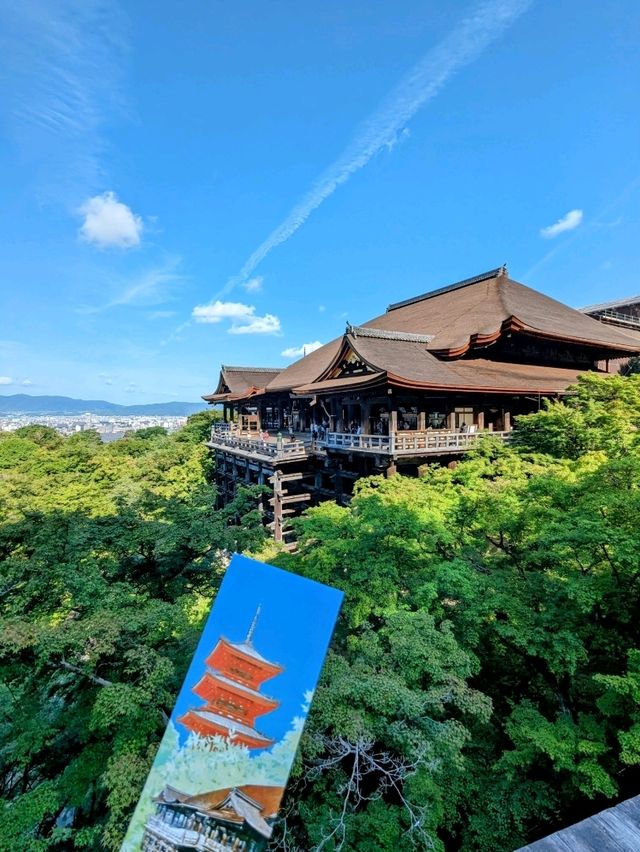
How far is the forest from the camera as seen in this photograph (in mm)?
4055

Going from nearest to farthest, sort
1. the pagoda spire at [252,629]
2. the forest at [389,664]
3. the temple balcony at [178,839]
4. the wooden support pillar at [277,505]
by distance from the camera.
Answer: the temple balcony at [178,839] → the pagoda spire at [252,629] → the forest at [389,664] → the wooden support pillar at [277,505]

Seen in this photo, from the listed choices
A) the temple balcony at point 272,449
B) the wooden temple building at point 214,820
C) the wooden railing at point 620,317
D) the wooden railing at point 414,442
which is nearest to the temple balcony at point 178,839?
the wooden temple building at point 214,820

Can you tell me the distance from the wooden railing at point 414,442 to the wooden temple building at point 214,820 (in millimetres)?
10653

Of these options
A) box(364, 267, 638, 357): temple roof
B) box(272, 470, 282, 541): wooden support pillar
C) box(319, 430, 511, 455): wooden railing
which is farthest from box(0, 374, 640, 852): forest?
box(364, 267, 638, 357): temple roof

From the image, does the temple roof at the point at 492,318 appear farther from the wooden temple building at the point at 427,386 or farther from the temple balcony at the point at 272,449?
the temple balcony at the point at 272,449

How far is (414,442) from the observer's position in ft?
44.4

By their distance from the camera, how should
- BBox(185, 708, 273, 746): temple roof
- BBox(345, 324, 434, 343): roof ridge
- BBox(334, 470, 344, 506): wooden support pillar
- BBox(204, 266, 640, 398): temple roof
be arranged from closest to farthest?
BBox(185, 708, 273, 746): temple roof, BBox(204, 266, 640, 398): temple roof, BBox(345, 324, 434, 343): roof ridge, BBox(334, 470, 344, 506): wooden support pillar

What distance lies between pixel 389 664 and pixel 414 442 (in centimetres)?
934

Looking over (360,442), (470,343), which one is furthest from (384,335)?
(360,442)

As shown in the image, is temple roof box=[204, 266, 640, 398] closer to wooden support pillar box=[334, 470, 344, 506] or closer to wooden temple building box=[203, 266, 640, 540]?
wooden temple building box=[203, 266, 640, 540]

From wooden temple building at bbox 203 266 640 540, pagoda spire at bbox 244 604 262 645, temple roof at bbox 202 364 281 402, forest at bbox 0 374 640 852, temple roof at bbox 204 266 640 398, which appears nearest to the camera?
pagoda spire at bbox 244 604 262 645

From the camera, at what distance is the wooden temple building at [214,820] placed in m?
2.87

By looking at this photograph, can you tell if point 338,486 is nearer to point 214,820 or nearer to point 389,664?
point 389,664

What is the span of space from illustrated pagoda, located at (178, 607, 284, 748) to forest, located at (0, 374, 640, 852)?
40.8 inches
